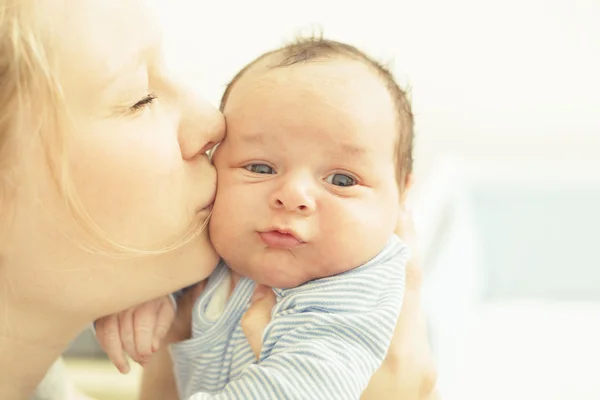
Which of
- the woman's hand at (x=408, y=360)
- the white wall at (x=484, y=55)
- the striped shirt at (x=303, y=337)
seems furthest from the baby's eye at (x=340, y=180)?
the white wall at (x=484, y=55)

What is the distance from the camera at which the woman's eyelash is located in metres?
0.82

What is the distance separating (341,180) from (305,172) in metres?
0.05

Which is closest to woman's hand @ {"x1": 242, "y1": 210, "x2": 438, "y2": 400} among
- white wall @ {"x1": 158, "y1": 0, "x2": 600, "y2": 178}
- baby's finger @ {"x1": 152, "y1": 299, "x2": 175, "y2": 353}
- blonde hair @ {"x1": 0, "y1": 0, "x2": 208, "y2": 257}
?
baby's finger @ {"x1": 152, "y1": 299, "x2": 175, "y2": 353}

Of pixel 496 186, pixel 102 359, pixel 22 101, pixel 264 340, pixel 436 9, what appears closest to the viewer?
pixel 22 101

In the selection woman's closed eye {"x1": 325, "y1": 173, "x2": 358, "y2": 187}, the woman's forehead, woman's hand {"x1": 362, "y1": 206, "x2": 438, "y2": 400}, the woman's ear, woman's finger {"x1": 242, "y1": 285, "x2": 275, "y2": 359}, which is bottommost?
woman's hand {"x1": 362, "y1": 206, "x2": 438, "y2": 400}

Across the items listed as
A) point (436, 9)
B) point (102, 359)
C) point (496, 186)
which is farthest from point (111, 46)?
point (436, 9)

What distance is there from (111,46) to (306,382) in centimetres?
42

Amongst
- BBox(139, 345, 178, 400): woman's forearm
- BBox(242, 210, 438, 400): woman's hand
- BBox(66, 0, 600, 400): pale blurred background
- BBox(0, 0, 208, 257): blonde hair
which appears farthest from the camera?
BBox(66, 0, 600, 400): pale blurred background

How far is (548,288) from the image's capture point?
2195 millimetres

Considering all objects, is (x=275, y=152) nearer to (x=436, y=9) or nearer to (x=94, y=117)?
(x=94, y=117)

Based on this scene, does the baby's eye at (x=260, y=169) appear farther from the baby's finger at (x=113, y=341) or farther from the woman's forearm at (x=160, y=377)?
the woman's forearm at (x=160, y=377)

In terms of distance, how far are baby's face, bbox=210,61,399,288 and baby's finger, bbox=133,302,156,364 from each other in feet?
0.49

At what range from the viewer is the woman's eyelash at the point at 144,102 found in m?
0.82

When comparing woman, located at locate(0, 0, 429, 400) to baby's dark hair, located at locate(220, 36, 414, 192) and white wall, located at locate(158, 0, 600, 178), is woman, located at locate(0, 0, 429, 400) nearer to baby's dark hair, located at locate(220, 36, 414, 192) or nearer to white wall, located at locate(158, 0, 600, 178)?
baby's dark hair, located at locate(220, 36, 414, 192)
